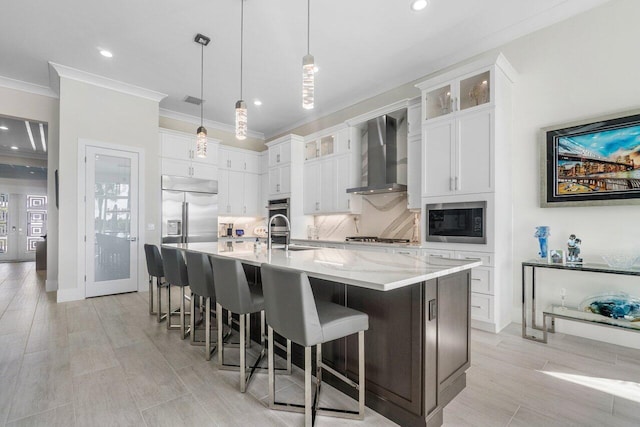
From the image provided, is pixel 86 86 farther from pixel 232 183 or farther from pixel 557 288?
pixel 557 288

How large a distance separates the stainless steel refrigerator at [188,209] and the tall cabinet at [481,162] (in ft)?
13.2

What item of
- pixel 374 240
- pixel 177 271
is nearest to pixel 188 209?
pixel 177 271

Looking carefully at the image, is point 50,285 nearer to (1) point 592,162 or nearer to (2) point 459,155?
(2) point 459,155

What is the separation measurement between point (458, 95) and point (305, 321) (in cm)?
314

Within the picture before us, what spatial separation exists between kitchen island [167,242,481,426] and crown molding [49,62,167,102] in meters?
4.37

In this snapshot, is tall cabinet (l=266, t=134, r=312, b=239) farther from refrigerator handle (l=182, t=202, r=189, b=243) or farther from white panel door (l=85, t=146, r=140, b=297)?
white panel door (l=85, t=146, r=140, b=297)

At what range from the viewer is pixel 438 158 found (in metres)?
3.57

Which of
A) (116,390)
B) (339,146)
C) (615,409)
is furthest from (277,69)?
(615,409)

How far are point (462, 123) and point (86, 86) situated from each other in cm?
521

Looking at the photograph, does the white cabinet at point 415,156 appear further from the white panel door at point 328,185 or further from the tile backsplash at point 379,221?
the white panel door at point 328,185

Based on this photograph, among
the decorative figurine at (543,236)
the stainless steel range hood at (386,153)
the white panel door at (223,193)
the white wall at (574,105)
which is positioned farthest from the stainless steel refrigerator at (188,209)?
the decorative figurine at (543,236)

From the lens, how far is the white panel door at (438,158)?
3455 millimetres

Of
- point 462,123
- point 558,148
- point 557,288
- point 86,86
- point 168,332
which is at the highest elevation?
point 86,86

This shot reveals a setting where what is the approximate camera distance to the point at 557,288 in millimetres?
3104
